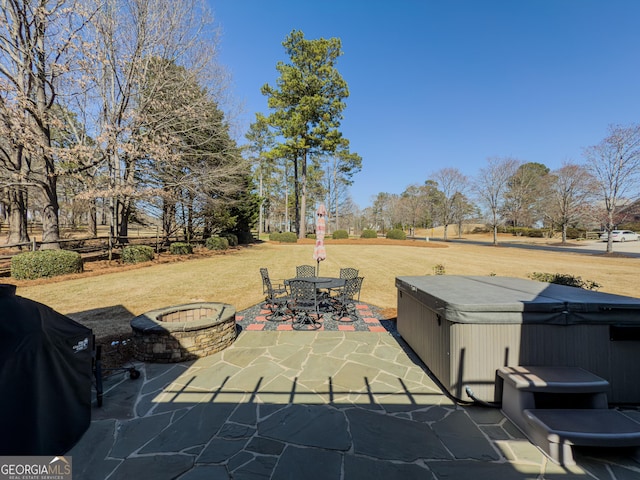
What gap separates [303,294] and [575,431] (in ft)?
14.9

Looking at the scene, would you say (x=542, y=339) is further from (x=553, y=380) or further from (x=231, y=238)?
(x=231, y=238)

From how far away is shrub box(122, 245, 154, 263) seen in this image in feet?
43.7

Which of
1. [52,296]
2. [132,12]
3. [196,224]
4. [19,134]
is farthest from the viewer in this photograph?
[196,224]

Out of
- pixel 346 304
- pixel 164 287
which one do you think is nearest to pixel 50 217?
A: pixel 164 287

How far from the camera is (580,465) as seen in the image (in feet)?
7.73

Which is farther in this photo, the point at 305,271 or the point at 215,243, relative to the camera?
the point at 215,243

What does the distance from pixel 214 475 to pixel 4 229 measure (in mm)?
39289

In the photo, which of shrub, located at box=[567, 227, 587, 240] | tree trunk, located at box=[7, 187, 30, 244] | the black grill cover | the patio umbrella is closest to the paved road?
shrub, located at box=[567, 227, 587, 240]

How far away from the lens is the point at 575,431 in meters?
2.42

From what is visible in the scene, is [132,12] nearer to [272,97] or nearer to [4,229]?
[272,97]

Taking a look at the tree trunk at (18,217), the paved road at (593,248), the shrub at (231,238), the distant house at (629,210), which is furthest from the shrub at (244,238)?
the distant house at (629,210)

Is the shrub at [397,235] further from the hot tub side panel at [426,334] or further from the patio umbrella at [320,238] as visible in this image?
the hot tub side panel at [426,334]

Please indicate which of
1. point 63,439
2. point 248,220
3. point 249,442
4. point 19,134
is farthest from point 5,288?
point 248,220

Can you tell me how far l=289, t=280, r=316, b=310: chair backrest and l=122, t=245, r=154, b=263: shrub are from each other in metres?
11.5
